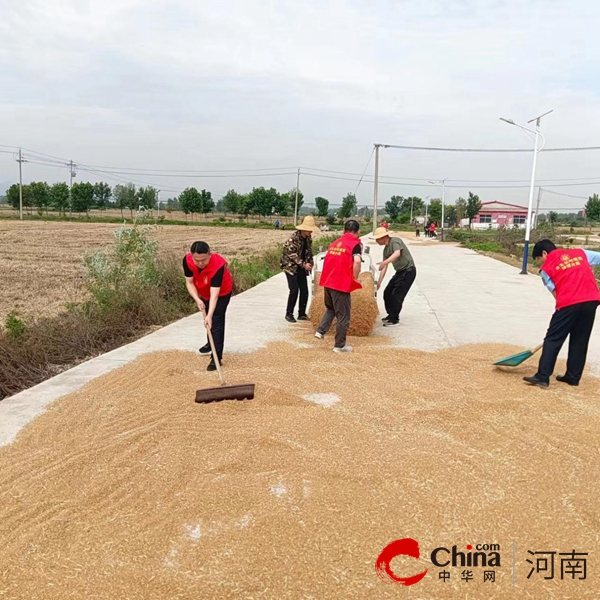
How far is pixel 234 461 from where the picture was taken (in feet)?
11.9

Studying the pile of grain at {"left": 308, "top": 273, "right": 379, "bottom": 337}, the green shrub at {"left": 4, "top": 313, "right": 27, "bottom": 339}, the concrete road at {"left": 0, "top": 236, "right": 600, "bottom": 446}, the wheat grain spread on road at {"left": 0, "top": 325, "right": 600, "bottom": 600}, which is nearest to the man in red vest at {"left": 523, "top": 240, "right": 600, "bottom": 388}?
the wheat grain spread on road at {"left": 0, "top": 325, "right": 600, "bottom": 600}

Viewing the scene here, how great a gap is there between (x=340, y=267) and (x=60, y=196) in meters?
80.9

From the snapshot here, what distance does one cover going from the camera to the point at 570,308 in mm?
5328

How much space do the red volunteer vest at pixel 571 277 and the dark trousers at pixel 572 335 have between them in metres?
0.08

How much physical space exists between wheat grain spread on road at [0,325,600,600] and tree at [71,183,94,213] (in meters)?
80.5

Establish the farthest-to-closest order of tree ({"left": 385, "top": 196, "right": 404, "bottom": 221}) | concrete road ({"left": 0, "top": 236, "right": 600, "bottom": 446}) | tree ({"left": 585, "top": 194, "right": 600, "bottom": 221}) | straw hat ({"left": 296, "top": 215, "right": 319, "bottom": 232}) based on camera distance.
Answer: tree ({"left": 385, "top": 196, "right": 404, "bottom": 221}) → tree ({"left": 585, "top": 194, "right": 600, "bottom": 221}) → straw hat ({"left": 296, "top": 215, "right": 319, "bottom": 232}) → concrete road ({"left": 0, "top": 236, "right": 600, "bottom": 446})

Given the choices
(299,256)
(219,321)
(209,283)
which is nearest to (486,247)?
(299,256)

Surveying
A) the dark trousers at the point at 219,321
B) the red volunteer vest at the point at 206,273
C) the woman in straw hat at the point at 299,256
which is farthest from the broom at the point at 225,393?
the woman in straw hat at the point at 299,256

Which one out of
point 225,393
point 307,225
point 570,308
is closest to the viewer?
point 225,393

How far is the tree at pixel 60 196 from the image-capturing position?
78250mm

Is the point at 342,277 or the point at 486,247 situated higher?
the point at 342,277

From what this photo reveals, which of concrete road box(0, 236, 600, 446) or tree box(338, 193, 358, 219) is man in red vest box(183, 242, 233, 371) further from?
tree box(338, 193, 358, 219)

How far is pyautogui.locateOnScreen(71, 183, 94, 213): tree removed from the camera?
78.4m

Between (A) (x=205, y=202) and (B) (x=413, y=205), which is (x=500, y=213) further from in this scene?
(A) (x=205, y=202)
